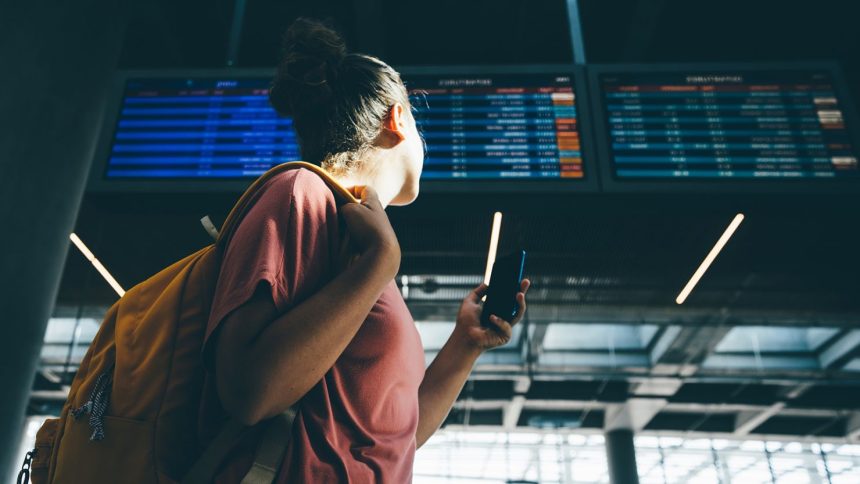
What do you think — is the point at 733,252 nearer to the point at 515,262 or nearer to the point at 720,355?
A: the point at 515,262

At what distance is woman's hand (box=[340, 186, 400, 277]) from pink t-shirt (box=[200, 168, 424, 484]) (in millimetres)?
35

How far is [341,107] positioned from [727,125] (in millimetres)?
2237

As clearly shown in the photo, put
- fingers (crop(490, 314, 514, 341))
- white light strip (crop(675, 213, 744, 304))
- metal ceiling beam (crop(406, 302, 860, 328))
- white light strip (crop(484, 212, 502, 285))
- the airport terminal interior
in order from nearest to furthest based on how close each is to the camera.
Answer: fingers (crop(490, 314, 514, 341)), the airport terminal interior, white light strip (crop(484, 212, 502, 285)), white light strip (crop(675, 213, 744, 304)), metal ceiling beam (crop(406, 302, 860, 328))

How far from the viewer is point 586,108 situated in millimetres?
2789

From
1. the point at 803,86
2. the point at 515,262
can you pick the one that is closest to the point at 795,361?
the point at 803,86

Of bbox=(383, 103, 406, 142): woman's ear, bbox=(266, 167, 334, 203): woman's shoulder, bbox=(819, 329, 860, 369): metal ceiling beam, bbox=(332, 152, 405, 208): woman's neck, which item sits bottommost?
bbox=(266, 167, 334, 203): woman's shoulder

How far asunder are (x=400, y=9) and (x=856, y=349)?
29.6 feet

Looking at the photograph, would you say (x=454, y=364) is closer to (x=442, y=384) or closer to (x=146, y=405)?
(x=442, y=384)

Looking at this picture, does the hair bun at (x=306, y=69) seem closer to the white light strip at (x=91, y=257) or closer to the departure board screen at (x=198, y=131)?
the departure board screen at (x=198, y=131)

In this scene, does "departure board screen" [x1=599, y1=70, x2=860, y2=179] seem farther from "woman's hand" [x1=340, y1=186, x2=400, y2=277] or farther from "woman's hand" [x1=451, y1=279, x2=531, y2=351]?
"woman's hand" [x1=340, y1=186, x2=400, y2=277]

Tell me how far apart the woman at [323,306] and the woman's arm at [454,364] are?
26cm

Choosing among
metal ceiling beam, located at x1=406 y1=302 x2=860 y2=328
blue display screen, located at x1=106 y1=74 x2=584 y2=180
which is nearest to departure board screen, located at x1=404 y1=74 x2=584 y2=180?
blue display screen, located at x1=106 y1=74 x2=584 y2=180

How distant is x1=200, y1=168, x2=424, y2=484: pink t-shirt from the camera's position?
2.52ft

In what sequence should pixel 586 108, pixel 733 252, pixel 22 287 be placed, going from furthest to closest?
pixel 733 252 → pixel 586 108 → pixel 22 287
